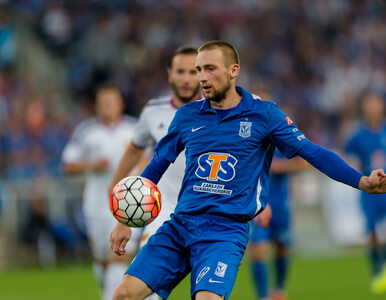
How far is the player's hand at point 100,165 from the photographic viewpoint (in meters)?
9.43

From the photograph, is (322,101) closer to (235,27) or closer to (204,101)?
(235,27)

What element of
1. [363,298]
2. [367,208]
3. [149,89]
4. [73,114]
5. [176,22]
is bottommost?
[363,298]

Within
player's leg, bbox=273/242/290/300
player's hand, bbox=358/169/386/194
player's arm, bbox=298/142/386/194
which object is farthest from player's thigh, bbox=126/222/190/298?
player's leg, bbox=273/242/290/300

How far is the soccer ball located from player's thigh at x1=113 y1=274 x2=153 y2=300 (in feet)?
1.31

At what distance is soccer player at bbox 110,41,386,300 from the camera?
5.12 metres

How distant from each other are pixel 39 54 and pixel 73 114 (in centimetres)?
273

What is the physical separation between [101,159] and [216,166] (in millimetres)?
4579

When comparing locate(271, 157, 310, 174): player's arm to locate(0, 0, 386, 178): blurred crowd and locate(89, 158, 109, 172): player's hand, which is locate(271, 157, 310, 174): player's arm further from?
locate(0, 0, 386, 178): blurred crowd

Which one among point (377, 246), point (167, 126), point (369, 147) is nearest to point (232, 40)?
point (369, 147)

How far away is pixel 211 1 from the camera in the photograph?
23.5 meters

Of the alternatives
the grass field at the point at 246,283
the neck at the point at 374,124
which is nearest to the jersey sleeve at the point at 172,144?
the grass field at the point at 246,283

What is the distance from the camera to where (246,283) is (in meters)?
12.7

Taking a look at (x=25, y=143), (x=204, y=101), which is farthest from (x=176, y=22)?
(x=204, y=101)

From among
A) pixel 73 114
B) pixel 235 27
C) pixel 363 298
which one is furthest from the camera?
pixel 235 27
